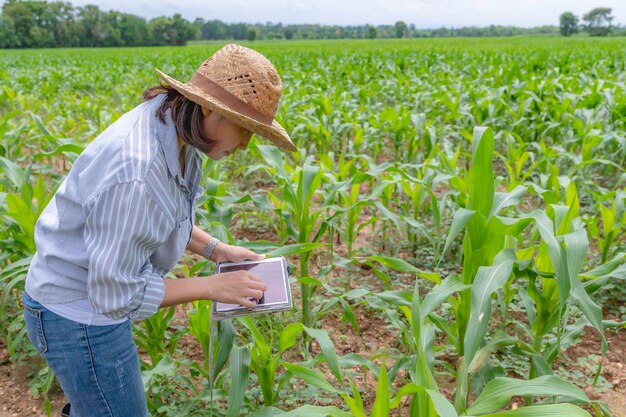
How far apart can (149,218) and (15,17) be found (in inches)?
2574

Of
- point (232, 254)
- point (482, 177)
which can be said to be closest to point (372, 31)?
point (482, 177)

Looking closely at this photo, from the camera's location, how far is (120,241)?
125cm

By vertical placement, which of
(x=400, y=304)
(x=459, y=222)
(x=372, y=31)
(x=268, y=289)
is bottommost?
(x=400, y=304)

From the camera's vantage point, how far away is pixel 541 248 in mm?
2029

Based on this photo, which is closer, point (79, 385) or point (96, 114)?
point (79, 385)

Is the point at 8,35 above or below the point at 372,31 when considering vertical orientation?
below

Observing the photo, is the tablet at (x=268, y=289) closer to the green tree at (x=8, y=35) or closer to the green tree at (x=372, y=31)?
the green tree at (x=8, y=35)

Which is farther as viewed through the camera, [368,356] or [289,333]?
[368,356]

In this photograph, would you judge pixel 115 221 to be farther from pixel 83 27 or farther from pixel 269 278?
pixel 83 27

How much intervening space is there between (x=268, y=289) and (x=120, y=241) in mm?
511

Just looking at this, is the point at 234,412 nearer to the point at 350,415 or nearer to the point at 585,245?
the point at 350,415

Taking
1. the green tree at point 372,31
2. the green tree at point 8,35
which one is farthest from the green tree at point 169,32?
the green tree at point 372,31

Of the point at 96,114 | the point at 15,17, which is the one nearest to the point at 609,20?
the point at 15,17

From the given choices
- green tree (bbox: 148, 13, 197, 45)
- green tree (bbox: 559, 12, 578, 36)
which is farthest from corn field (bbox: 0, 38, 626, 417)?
green tree (bbox: 559, 12, 578, 36)
